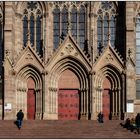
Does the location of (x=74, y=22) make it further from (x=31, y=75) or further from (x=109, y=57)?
(x=31, y=75)

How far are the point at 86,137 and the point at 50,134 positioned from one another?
2.36 meters

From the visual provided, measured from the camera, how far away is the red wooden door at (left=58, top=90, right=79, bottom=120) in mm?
56938

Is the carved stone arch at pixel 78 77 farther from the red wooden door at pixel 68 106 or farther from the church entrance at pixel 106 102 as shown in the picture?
the church entrance at pixel 106 102

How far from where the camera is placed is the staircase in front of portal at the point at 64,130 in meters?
45.9

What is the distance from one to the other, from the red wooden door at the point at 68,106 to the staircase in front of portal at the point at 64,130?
707cm

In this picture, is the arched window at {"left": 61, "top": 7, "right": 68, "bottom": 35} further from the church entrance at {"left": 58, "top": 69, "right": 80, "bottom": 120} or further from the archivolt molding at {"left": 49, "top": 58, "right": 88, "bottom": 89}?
the church entrance at {"left": 58, "top": 69, "right": 80, "bottom": 120}

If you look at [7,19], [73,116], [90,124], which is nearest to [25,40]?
[7,19]

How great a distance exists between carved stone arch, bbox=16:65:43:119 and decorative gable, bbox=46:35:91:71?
1241mm

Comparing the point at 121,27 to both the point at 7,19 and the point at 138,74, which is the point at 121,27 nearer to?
the point at 138,74

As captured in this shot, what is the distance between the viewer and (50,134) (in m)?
46.1

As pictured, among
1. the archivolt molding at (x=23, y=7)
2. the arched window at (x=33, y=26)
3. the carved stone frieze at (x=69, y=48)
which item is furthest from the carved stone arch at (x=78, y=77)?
the archivolt molding at (x=23, y=7)

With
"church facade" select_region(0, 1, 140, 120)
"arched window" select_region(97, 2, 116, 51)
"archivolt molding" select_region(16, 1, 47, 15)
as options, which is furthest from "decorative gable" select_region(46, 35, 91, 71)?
"archivolt molding" select_region(16, 1, 47, 15)

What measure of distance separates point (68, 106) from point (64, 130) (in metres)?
9.91

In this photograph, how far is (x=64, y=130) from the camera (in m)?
47.2
